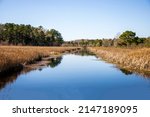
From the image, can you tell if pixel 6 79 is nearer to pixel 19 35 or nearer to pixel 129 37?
pixel 19 35

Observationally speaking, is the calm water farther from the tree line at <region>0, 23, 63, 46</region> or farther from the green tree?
the green tree

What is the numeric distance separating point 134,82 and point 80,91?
3.23 m

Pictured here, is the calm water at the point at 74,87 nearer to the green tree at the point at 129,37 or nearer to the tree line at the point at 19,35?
the tree line at the point at 19,35

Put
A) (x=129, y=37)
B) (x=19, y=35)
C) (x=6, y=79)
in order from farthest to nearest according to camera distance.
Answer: (x=129, y=37) → (x=19, y=35) → (x=6, y=79)

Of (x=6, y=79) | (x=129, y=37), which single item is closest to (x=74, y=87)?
(x=6, y=79)

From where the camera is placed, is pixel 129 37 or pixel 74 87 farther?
pixel 129 37

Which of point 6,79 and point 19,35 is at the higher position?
point 19,35

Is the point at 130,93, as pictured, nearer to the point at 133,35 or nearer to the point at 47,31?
the point at 133,35

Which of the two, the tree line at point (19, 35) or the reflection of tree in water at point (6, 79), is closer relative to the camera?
the reflection of tree in water at point (6, 79)

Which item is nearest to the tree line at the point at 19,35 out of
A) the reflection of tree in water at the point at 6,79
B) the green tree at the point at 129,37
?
the green tree at the point at 129,37

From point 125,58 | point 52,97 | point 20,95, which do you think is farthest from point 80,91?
point 125,58

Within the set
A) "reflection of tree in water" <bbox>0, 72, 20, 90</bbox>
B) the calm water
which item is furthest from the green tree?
"reflection of tree in water" <bbox>0, 72, 20, 90</bbox>

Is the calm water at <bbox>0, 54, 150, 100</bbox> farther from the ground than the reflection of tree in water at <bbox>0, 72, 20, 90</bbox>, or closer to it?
closer to it

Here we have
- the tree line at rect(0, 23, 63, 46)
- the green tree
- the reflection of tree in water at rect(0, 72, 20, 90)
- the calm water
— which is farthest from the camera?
the green tree
